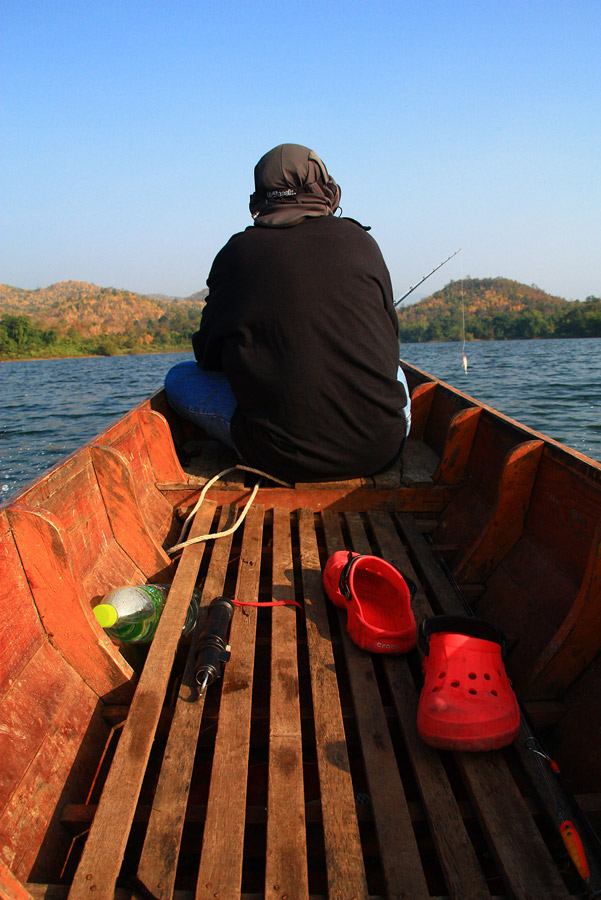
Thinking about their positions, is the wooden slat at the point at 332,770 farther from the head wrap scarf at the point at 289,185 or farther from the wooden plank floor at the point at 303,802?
the head wrap scarf at the point at 289,185

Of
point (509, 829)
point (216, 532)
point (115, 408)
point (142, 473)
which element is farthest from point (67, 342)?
point (509, 829)

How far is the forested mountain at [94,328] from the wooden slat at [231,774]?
4231 centimetres

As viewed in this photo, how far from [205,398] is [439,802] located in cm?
270

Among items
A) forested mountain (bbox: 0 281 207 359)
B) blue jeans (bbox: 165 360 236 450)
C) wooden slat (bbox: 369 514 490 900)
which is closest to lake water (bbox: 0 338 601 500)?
blue jeans (bbox: 165 360 236 450)

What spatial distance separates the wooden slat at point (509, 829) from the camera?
1.26 meters

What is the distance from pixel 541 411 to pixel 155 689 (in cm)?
1490

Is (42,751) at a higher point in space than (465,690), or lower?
lower

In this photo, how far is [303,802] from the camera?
1447 millimetres

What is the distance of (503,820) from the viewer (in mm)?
1403

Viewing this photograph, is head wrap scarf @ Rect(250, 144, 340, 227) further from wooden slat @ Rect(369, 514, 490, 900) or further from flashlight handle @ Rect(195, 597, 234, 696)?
wooden slat @ Rect(369, 514, 490, 900)

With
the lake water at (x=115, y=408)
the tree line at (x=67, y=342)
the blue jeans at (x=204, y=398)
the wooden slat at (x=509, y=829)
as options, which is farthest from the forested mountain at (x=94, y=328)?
the wooden slat at (x=509, y=829)

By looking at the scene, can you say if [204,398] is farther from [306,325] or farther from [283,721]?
[283,721]

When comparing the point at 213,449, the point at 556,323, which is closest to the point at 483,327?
the point at 556,323

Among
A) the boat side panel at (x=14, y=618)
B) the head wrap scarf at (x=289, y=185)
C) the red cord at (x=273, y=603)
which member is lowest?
the red cord at (x=273, y=603)
